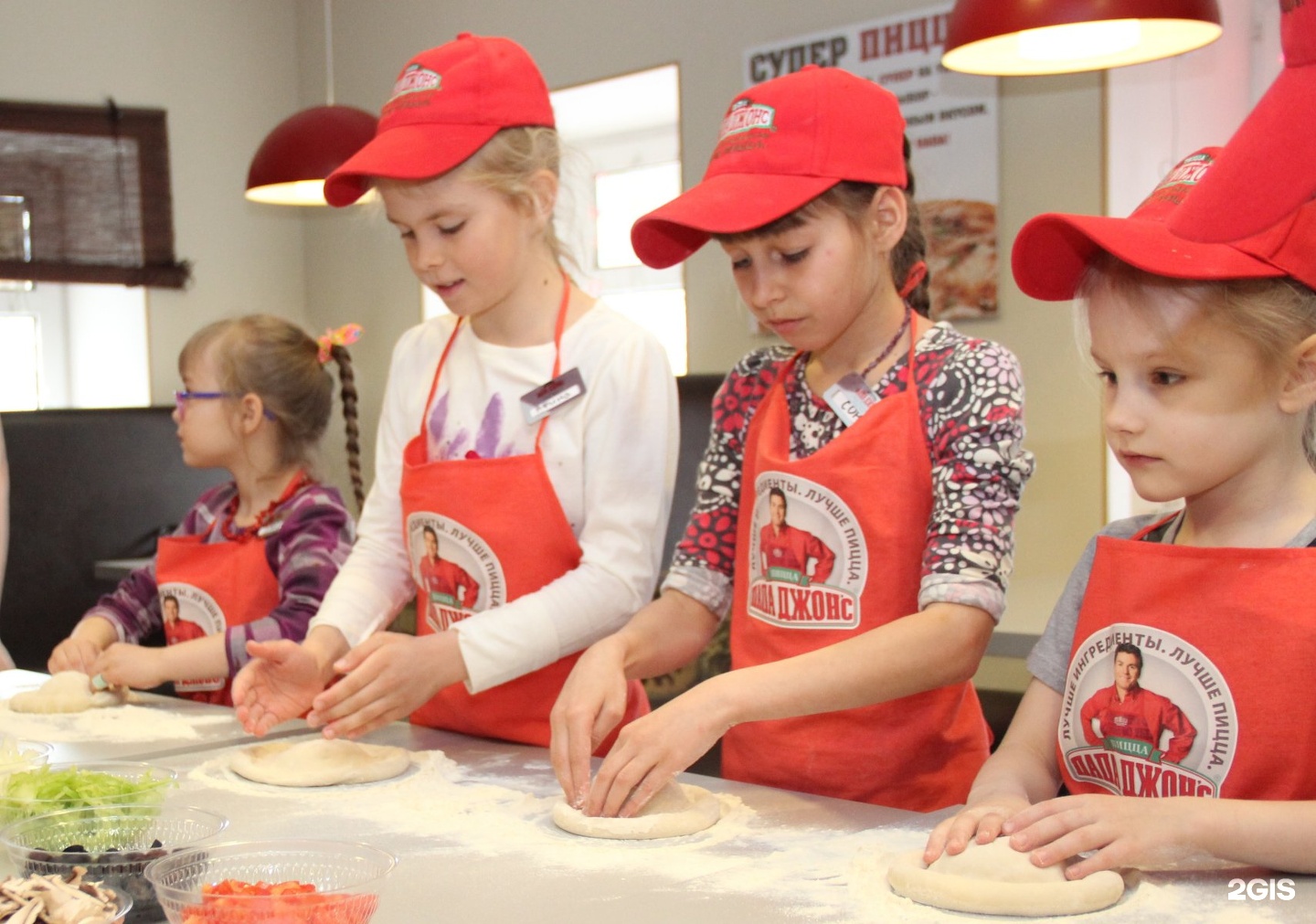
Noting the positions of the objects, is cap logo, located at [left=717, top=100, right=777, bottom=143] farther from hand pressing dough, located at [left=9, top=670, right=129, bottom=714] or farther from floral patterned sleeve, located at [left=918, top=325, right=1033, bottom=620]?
hand pressing dough, located at [left=9, top=670, right=129, bottom=714]

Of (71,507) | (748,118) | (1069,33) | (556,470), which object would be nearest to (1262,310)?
(748,118)

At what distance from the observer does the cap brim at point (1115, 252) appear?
1.06 metres

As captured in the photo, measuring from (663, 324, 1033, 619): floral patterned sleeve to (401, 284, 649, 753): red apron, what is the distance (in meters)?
0.18

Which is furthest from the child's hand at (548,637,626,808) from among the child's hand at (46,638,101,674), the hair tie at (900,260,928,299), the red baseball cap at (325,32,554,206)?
the child's hand at (46,638,101,674)

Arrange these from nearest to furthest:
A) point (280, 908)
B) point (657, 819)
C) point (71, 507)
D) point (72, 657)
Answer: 1. point (280, 908)
2. point (657, 819)
3. point (72, 657)
4. point (71, 507)

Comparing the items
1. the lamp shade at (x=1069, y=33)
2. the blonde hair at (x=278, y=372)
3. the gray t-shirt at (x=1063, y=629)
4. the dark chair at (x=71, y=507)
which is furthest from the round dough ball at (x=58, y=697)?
the dark chair at (x=71, y=507)

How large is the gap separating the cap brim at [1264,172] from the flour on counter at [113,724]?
52.4 inches

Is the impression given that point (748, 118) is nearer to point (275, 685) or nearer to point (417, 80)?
point (417, 80)

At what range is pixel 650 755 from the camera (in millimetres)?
1201

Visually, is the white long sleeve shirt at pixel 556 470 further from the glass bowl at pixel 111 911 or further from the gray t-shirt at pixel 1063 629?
the glass bowl at pixel 111 911

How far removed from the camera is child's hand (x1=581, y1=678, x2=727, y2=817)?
47.1 inches

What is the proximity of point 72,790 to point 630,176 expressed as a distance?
4.05m

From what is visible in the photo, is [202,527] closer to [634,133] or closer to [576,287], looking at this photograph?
[576,287]

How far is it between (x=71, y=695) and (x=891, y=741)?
3.75 feet
